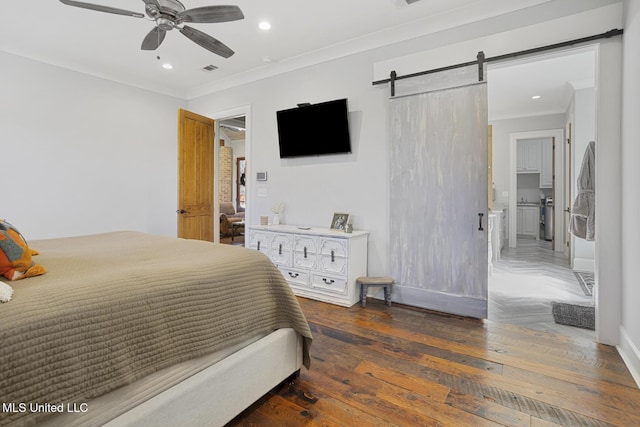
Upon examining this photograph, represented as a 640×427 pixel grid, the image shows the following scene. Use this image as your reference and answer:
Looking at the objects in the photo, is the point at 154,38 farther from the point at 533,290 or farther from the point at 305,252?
the point at 533,290

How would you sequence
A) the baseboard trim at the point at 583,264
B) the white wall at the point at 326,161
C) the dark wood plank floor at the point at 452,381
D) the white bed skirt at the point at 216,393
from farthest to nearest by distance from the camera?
the baseboard trim at the point at 583,264 → the white wall at the point at 326,161 → the dark wood plank floor at the point at 452,381 → the white bed skirt at the point at 216,393

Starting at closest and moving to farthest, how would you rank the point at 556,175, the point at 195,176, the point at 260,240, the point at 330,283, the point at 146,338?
the point at 146,338 → the point at 330,283 → the point at 260,240 → the point at 195,176 → the point at 556,175

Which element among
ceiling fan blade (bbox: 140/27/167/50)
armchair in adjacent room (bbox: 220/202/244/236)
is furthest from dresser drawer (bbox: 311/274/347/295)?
armchair in adjacent room (bbox: 220/202/244/236)

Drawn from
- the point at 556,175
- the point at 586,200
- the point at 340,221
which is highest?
the point at 556,175

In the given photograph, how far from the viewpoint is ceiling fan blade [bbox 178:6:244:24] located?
2129 mm

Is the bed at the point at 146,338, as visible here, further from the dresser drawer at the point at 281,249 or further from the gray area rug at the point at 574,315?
the gray area rug at the point at 574,315

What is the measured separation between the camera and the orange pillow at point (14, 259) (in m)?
1.23

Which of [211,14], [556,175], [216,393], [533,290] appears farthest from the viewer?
[556,175]

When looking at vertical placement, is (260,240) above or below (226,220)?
below

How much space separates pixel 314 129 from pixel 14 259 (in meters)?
2.97

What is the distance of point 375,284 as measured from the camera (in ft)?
10.4

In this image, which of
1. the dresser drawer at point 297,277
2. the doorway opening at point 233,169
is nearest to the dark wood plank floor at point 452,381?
the dresser drawer at point 297,277

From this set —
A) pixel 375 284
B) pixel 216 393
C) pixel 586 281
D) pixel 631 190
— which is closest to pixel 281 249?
pixel 375 284

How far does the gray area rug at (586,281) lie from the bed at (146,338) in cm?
Answer: 360
